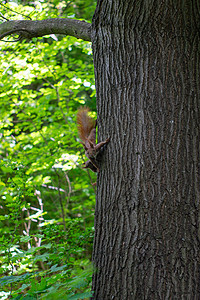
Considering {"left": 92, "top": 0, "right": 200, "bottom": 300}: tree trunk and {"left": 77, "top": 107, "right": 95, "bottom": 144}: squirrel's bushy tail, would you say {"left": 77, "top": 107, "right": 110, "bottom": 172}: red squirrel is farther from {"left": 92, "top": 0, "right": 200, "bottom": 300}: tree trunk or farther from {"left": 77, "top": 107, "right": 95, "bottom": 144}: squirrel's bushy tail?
{"left": 92, "top": 0, "right": 200, "bottom": 300}: tree trunk

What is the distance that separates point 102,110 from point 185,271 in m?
1.22

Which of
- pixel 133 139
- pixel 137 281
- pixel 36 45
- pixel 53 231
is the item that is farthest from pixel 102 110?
pixel 36 45

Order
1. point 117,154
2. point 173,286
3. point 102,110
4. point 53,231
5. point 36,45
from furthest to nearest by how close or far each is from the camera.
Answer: point 36,45, point 53,231, point 102,110, point 117,154, point 173,286

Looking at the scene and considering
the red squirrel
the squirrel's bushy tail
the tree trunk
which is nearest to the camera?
the tree trunk

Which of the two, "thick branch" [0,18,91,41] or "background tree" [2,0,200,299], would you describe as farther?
"thick branch" [0,18,91,41]

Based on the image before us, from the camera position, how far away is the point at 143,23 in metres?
1.97

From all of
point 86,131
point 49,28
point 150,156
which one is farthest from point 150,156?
point 49,28

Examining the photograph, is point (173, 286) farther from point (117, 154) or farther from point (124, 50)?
point (124, 50)

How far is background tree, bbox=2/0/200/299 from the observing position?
1.76 metres

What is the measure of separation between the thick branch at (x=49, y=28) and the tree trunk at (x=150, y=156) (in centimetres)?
49

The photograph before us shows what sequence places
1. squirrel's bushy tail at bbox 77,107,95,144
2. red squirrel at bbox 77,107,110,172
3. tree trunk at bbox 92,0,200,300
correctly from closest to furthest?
1. tree trunk at bbox 92,0,200,300
2. red squirrel at bbox 77,107,110,172
3. squirrel's bushy tail at bbox 77,107,95,144

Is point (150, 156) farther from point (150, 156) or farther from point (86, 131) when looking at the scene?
point (86, 131)

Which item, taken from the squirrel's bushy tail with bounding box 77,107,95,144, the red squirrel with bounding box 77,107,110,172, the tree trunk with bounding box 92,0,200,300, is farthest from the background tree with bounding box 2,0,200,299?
the squirrel's bushy tail with bounding box 77,107,95,144

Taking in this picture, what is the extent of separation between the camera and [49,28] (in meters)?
2.77
